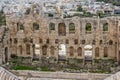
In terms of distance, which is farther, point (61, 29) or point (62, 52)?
point (62, 52)

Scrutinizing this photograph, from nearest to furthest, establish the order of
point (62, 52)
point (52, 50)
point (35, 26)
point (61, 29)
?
point (52, 50), point (61, 29), point (62, 52), point (35, 26)

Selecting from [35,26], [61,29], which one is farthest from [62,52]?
[35,26]

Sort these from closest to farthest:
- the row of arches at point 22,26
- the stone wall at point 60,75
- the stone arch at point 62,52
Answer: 1. the stone wall at point 60,75
2. the stone arch at point 62,52
3. the row of arches at point 22,26

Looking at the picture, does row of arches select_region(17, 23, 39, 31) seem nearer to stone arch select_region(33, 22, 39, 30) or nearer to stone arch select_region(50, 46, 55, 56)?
stone arch select_region(33, 22, 39, 30)

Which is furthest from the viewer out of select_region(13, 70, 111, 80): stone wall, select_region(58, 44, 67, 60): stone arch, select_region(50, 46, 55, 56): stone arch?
select_region(58, 44, 67, 60): stone arch

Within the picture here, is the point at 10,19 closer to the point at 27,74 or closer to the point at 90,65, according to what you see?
the point at 27,74

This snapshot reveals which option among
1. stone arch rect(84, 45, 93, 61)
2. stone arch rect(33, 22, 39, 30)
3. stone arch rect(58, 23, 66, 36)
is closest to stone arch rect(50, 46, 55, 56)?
stone arch rect(58, 23, 66, 36)

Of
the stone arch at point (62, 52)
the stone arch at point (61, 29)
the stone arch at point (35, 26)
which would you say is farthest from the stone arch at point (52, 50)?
the stone arch at point (35, 26)

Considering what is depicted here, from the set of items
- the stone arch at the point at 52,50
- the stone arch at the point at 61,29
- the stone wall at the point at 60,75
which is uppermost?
the stone arch at the point at 61,29

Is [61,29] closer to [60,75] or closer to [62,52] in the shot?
[62,52]

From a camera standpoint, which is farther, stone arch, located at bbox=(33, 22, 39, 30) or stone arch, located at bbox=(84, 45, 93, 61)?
stone arch, located at bbox=(33, 22, 39, 30)

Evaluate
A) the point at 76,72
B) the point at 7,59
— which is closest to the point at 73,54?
the point at 76,72

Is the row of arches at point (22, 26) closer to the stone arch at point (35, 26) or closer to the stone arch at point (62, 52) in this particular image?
the stone arch at point (35, 26)

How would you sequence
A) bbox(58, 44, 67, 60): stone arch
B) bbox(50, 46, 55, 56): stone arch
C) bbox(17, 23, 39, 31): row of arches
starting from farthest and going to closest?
bbox(17, 23, 39, 31): row of arches < bbox(58, 44, 67, 60): stone arch < bbox(50, 46, 55, 56): stone arch
